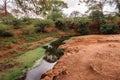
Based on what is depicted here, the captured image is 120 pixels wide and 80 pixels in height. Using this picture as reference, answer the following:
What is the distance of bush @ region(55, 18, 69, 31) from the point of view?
62.6ft

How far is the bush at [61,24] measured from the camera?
1908 centimetres

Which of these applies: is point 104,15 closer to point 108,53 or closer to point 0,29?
point 0,29

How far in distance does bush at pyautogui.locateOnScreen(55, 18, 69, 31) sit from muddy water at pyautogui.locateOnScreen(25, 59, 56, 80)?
10.4 metres

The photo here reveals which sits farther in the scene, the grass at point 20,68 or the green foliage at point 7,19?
the green foliage at point 7,19

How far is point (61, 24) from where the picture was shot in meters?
19.3

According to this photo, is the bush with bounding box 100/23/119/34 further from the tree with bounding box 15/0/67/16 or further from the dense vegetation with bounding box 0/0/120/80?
the tree with bounding box 15/0/67/16

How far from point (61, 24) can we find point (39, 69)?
11.8 m

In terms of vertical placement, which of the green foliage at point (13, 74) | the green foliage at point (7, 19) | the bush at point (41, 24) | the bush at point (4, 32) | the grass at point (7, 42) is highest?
the green foliage at point (7, 19)

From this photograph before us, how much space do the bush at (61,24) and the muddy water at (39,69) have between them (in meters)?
10.4

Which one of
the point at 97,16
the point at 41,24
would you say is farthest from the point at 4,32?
the point at 97,16

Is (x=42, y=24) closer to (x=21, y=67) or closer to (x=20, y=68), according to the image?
(x=21, y=67)

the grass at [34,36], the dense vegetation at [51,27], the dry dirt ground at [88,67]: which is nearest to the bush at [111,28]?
the dense vegetation at [51,27]

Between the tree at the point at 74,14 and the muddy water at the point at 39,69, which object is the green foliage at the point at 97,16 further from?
the muddy water at the point at 39,69

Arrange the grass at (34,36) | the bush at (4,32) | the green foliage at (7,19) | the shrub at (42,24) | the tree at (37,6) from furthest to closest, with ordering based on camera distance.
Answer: the shrub at (42,24) → the green foliage at (7,19) → the grass at (34,36) → the bush at (4,32) → the tree at (37,6)
